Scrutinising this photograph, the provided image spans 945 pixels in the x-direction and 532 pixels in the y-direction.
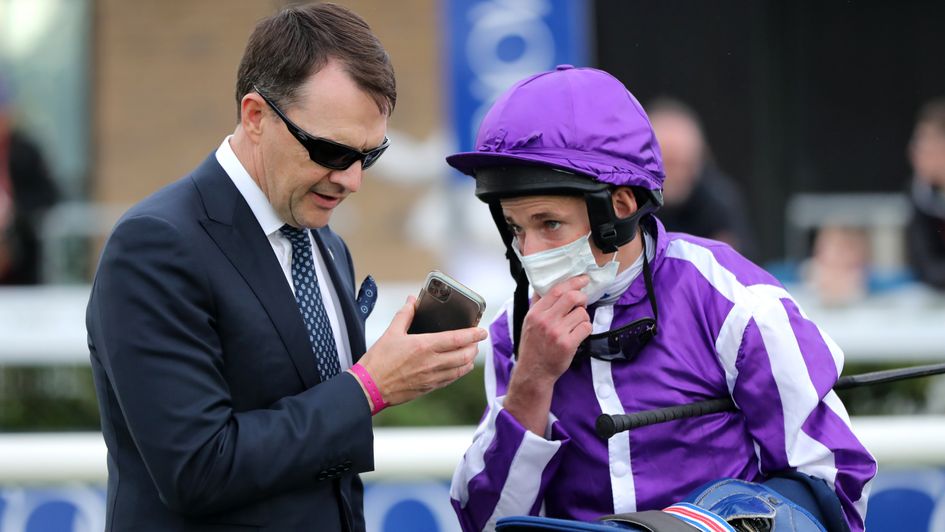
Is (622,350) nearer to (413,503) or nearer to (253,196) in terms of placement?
(253,196)

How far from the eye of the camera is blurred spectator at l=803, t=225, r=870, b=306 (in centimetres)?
743

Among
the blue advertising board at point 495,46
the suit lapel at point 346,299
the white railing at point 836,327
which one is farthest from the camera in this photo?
the blue advertising board at point 495,46

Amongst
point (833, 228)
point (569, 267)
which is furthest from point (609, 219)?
point (833, 228)

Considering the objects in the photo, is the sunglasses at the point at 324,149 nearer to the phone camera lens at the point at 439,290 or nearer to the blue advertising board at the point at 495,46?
the phone camera lens at the point at 439,290

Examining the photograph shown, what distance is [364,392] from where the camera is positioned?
2482 mm

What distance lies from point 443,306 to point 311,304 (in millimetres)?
273

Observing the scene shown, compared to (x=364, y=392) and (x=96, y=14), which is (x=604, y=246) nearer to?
(x=364, y=392)

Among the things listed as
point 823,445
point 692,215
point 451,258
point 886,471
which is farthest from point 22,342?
point 823,445

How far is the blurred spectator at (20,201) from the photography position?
385 inches

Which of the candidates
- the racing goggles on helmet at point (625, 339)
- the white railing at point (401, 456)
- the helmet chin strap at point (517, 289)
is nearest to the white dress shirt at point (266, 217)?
the helmet chin strap at point (517, 289)

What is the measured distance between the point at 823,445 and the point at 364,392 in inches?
35.5

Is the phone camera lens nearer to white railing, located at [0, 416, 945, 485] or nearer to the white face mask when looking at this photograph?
the white face mask

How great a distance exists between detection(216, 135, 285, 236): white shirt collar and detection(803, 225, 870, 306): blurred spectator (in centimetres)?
533

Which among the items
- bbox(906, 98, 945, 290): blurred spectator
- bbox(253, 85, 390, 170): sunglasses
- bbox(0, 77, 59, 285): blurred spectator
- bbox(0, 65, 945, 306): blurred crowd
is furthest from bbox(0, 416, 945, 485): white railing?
bbox(0, 77, 59, 285): blurred spectator
